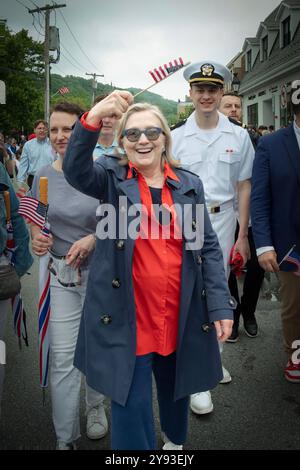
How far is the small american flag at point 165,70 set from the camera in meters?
2.39

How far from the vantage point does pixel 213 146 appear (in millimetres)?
3410

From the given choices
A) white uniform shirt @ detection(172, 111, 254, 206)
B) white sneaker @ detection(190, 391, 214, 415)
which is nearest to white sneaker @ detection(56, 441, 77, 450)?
white sneaker @ detection(190, 391, 214, 415)

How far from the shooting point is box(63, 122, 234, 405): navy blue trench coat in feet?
6.88

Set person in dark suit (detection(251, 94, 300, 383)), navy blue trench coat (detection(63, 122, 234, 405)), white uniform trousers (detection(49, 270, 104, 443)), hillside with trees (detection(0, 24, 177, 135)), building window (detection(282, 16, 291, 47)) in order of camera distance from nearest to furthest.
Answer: navy blue trench coat (detection(63, 122, 234, 405)) → white uniform trousers (detection(49, 270, 104, 443)) → person in dark suit (detection(251, 94, 300, 383)) → building window (detection(282, 16, 291, 47)) → hillside with trees (detection(0, 24, 177, 135))

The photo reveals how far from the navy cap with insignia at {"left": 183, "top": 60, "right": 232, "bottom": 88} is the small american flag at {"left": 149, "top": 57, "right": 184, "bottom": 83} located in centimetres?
104

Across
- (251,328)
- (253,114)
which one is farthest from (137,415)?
(253,114)

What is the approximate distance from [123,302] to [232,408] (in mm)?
1618

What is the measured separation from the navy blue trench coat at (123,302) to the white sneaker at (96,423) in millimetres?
790

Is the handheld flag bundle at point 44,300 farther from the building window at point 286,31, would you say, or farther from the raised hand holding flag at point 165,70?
the building window at point 286,31

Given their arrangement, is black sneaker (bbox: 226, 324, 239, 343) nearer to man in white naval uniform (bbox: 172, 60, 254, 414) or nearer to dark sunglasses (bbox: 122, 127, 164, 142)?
man in white naval uniform (bbox: 172, 60, 254, 414)

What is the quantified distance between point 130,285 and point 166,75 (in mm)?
1119
